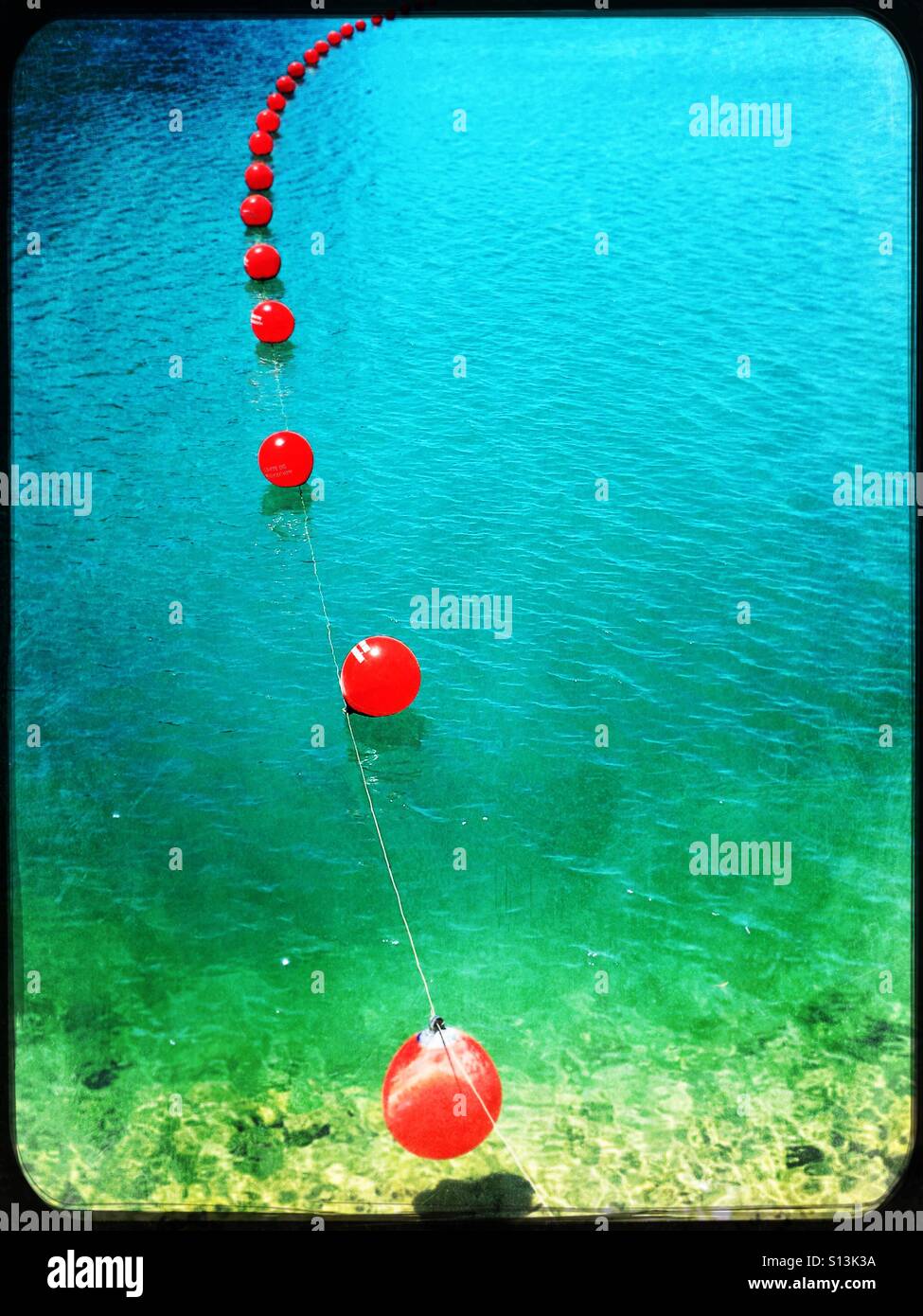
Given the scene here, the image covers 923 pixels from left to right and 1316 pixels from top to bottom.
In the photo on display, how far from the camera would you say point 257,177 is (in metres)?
27.9

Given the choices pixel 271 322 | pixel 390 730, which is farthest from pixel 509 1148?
pixel 271 322

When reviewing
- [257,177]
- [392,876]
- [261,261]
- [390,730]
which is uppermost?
[257,177]

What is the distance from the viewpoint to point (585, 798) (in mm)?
15586

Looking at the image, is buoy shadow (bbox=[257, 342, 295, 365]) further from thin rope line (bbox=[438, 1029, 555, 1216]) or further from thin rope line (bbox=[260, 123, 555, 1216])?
thin rope line (bbox=[438, 1029, 555, 1216])

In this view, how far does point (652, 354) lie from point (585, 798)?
35.9ft

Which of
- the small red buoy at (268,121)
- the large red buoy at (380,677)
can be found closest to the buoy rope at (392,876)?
the large red buoy at (380,677)

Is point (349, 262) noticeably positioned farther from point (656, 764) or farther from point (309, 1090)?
point (309, 1090)

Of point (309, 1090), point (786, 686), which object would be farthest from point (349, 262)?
point (309, 1090)

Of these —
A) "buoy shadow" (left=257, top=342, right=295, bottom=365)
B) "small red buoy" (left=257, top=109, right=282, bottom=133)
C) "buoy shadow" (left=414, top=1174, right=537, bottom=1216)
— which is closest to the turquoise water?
"buoy shadow" (left=414, top=1174, right=537, bottom=1216)

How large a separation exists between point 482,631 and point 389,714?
2.24 meters

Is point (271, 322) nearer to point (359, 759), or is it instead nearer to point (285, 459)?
point (285, 459)

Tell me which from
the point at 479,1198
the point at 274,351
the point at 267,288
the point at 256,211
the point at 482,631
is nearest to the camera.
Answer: the point at 479,1198

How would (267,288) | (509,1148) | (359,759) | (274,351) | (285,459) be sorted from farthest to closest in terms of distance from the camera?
(267,288), (274,351), (285,459), (359,759), (509,1148)

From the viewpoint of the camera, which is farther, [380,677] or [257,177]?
[257,177]
